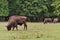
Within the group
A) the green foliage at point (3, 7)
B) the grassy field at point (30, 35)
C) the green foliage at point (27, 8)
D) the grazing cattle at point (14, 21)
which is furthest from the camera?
the green foliage at point (27, 8)

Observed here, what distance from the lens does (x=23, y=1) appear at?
195 feet

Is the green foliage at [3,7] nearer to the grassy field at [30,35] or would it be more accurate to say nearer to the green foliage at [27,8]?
the green foliage at [27,8]

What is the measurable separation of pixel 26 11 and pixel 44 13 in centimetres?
453

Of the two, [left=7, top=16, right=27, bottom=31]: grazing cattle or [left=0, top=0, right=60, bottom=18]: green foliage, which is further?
[left=0, top=0, right=60, bottom=18]: green foliage

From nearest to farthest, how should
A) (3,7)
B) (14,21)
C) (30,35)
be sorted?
1. (30,35)
2. (14,21)
3. (3,7)

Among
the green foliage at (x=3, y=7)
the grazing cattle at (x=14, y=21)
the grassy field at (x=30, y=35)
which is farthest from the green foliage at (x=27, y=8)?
the grassy field at (x=30, y=35)

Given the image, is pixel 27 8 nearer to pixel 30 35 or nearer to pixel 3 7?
pixel 3 7

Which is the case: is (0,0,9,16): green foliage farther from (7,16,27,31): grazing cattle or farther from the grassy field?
the grassy field

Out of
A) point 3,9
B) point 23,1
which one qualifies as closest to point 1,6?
point 3,9

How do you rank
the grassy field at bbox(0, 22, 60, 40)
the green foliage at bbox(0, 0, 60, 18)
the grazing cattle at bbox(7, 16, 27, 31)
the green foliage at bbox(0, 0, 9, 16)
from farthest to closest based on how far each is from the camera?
the green foliage at bbox(0, 0, 60, 18), the green foliage at bbox(0, 0, 9, 16), the grazing cattle at bbox(7, 16, 27, 31), the grassy field at bbox(0, 22, 60, 40)

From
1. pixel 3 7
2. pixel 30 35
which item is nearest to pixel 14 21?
pixel 30 35

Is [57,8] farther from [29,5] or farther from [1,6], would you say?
[1,6]

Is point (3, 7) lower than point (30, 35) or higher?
lower

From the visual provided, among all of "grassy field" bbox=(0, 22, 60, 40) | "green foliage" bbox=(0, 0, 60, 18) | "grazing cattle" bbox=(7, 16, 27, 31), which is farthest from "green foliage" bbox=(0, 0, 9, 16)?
"grassy field" bbox=(0, 22, 60, 40)
